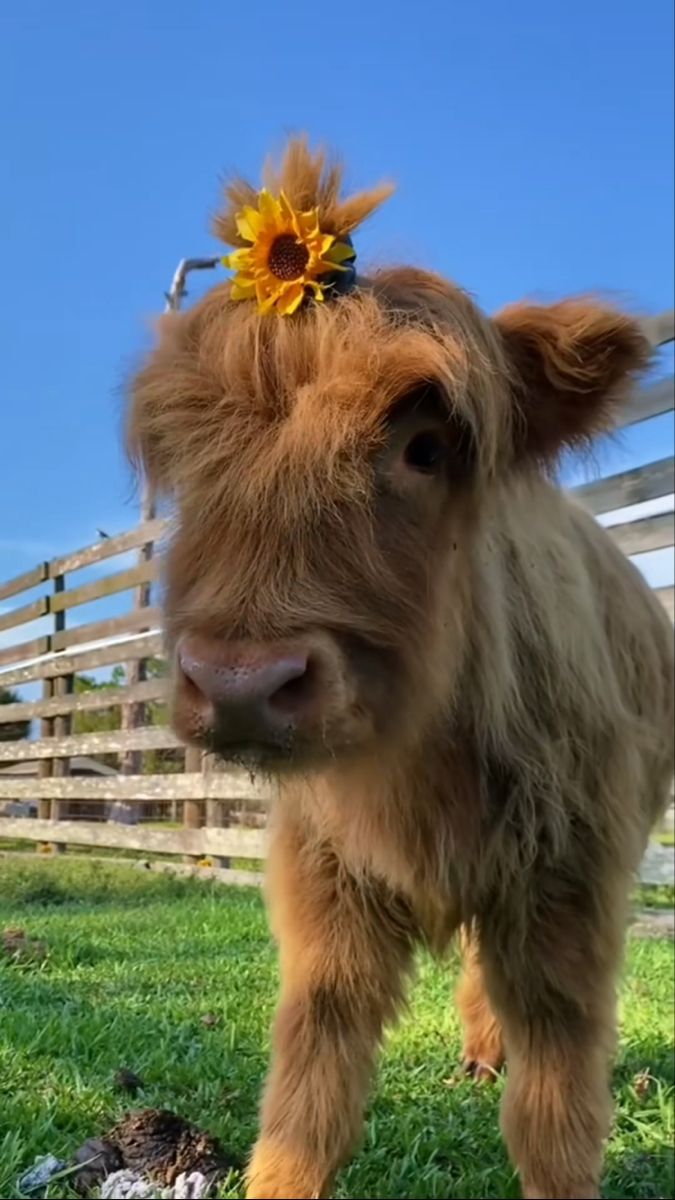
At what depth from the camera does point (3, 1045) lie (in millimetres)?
1291

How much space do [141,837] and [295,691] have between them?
51 centimetres

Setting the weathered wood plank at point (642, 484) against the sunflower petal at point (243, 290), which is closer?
the sunflower petal at point (243, 290)

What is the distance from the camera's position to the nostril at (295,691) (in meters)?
1.19

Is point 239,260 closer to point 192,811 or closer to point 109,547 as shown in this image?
point 109,547

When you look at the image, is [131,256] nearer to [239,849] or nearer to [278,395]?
[278,395]

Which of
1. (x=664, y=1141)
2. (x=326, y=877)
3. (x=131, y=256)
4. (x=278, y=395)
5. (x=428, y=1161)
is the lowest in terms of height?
(x=664, y=1141)

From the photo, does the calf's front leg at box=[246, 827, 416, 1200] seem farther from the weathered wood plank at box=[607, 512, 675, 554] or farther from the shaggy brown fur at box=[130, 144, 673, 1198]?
the weathered wood plank at box=[607, 512, 675, 554]

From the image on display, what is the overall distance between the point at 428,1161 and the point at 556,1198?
0.18 m

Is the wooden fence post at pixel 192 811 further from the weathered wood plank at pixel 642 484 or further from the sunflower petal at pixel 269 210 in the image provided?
the weathered wood plank at pixel 642 484

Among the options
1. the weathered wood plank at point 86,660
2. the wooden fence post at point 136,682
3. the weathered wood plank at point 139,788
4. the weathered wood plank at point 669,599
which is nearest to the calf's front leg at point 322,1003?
the weathered wood plank at point 139,788

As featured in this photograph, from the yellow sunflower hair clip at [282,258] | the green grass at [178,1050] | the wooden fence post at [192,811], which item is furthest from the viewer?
the wooden fence post at [192,811]

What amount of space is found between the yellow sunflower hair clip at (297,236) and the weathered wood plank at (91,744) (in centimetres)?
60

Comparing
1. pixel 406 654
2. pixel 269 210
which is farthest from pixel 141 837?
pixel 269 210

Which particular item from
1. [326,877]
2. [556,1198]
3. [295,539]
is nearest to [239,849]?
[326,877]
